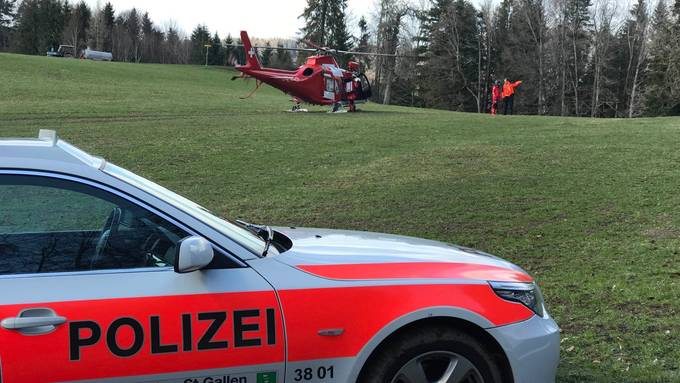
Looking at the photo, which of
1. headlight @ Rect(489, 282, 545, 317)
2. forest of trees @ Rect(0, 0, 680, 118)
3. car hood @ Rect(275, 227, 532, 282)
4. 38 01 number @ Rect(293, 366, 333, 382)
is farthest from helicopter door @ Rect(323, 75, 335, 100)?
forest of trees @ Rect(0, 0, 680, 118)

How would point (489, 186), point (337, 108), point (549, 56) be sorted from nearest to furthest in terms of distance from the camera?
point (489, 186)
point (337, 108)
point (549, 56)

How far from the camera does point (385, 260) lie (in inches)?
135

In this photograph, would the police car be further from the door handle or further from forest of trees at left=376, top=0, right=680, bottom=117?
forest of trees at left=376, top=0, right=680, bottom=117

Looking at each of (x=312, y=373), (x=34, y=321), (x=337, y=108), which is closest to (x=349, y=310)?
(x=312, y=373)

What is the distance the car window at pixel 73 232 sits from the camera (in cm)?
292

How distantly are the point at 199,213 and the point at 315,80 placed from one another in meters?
25.0

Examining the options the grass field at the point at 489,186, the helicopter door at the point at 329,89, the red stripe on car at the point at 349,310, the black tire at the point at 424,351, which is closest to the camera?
the red stripe on car at the point at 349,310

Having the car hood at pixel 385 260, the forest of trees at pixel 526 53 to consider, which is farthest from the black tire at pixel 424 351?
the forest of trees at pixel 526 53

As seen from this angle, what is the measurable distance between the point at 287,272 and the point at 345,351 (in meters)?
0.49

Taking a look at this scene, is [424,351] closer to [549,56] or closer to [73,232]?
[73,232]

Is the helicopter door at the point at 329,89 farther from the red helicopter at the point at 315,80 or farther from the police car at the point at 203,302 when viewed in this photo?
the police car at the point at 203,302

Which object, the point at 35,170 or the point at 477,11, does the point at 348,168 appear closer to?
the point at 35,170

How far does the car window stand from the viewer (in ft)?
9.59

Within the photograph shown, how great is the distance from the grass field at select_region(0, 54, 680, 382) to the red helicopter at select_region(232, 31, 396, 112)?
3540 mm
